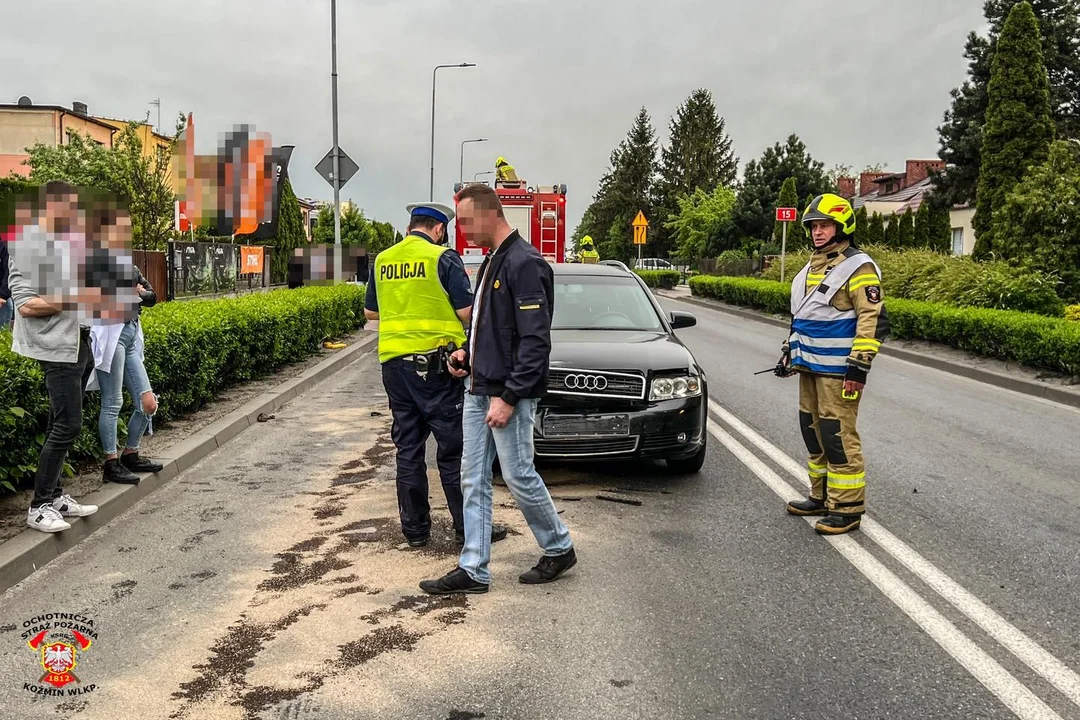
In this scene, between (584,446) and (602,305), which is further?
(602,305)

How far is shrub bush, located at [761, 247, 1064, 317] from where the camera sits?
16719 millimetres

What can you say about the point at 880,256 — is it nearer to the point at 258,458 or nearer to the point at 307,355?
the point at 307,355

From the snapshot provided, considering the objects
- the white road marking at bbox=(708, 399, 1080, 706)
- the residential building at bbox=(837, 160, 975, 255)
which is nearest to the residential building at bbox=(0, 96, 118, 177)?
the residential building at bbox=(837, 160, 975, 255)

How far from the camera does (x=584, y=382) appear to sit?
20.8 ft

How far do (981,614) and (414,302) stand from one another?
3.06 metres

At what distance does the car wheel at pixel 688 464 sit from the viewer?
6.80 meters

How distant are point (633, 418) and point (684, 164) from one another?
7660 cm

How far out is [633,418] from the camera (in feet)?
20.7

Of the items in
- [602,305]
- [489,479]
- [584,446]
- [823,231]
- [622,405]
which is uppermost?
[823,231]

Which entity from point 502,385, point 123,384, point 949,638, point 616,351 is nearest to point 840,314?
point 616,351

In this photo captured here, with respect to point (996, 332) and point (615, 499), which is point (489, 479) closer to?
point (615, 499)

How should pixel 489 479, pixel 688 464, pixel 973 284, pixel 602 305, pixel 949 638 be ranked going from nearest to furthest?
pixel 949 638 → pixel 489 479 → pixel 688 464 → pixel 602 305 → pixel 973 284

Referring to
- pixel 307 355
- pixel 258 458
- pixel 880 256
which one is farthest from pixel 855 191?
pixel 258 458

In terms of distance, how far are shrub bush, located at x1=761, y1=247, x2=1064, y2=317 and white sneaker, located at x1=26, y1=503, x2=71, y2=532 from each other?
1581 centimetres
